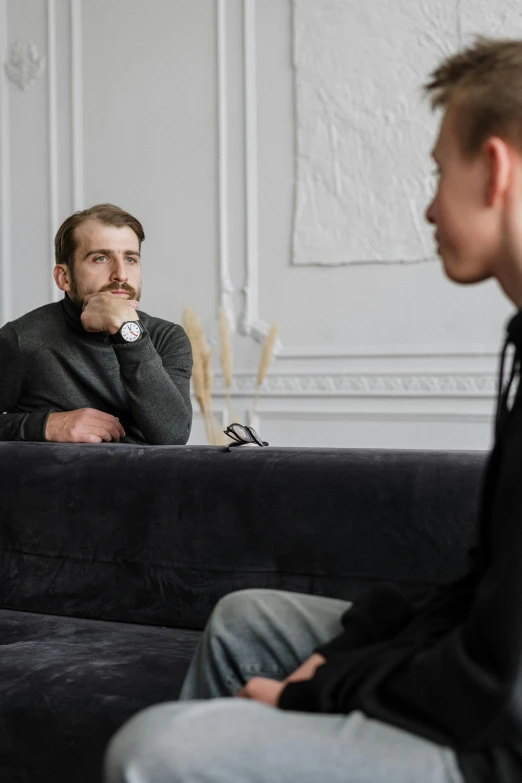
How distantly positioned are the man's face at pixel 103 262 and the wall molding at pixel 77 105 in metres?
2.21

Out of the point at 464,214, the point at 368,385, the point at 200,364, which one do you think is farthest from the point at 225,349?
the point at 464,214

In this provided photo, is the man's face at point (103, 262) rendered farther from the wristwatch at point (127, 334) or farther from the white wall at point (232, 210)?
the white wall at point (232, 210)

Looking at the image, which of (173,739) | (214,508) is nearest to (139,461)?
(214,508)

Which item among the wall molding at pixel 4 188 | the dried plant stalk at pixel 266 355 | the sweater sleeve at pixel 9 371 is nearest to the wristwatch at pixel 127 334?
the sweater sleeve at pixel 9 371

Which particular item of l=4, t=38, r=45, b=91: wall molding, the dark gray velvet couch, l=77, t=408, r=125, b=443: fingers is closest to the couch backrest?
the dark gray velvet couch

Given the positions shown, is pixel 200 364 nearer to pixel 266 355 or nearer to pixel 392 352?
pixel 266 355

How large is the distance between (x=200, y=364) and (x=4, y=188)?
1.52 m

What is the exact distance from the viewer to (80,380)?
2529mm

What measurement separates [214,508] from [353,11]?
10.1 ft

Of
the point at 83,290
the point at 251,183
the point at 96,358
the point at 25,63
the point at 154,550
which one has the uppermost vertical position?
the point at 25,63

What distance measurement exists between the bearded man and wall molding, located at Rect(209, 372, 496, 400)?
1.60 meters

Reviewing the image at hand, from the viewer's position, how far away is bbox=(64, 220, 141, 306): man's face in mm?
2576

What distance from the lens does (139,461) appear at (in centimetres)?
195

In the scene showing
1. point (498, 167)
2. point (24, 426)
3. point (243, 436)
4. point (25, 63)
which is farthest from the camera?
point (25, 63)
